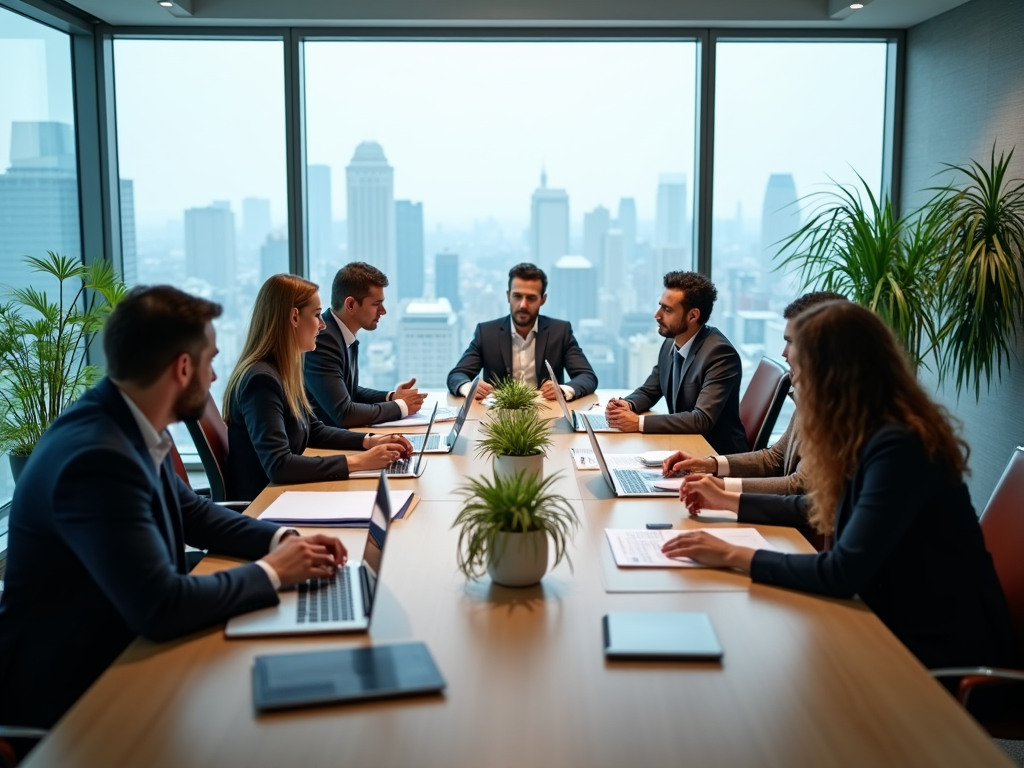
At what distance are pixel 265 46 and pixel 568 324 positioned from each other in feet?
7.77

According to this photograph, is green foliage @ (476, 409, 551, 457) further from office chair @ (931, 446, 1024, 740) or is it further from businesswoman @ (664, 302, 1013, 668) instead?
office chair @ (931, 446, 1024, 740)

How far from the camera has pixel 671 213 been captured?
6.05 m

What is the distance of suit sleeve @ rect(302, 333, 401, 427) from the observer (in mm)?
4125

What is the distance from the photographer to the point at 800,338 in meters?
2.26

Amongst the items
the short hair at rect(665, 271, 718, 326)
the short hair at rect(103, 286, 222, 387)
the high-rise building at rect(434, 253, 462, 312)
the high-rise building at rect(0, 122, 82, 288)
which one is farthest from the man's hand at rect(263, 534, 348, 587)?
the high-rise building at rect(434, 253, 462, 312)

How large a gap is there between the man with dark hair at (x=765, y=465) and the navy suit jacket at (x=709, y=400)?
616mm

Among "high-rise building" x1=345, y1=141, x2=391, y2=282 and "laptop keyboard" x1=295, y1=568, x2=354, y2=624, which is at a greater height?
"high-rise building" x1=345, y1=141, x2=391, y2=282

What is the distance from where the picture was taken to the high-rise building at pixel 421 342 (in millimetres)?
6184

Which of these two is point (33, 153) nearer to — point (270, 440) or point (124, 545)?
point (270, 440)

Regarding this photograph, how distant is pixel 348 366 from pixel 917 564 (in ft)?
9.15

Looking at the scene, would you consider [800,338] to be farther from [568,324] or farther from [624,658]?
[568,324]

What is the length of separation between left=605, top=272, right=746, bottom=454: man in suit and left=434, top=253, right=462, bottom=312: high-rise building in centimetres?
176

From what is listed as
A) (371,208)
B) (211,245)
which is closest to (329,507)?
(371,208)

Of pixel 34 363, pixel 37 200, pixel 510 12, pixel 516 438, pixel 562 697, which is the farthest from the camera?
pixel 510 12
